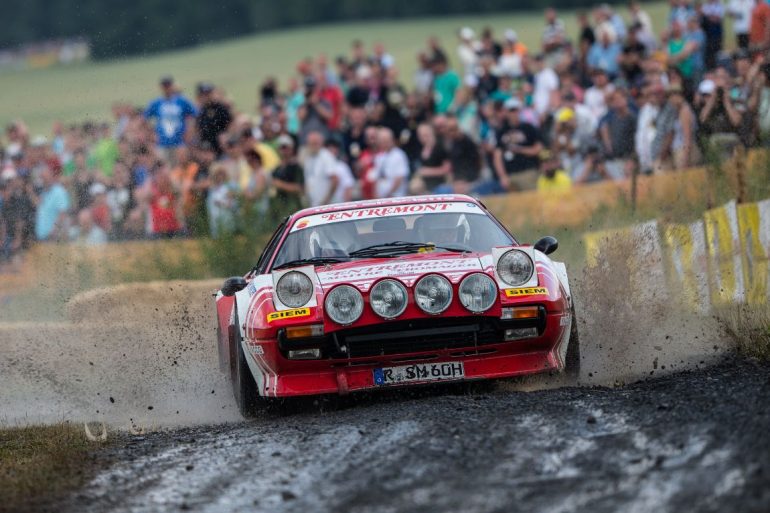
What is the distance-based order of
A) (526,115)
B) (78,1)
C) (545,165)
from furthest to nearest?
(78,1)
(526,115)
(545,165)

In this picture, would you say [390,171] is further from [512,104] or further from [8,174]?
[8,174]

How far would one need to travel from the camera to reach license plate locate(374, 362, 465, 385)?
27.1 ft

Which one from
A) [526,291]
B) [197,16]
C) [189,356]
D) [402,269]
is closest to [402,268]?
[402,269]

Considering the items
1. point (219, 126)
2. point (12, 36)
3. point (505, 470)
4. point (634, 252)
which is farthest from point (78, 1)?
point (505, 470)

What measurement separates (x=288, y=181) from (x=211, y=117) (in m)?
1.46

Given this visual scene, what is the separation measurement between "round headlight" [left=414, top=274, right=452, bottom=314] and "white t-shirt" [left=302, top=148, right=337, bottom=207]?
931 cm

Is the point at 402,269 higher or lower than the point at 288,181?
lower

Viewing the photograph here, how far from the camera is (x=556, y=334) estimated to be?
8453mm

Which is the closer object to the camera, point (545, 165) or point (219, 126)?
point (545, 165)

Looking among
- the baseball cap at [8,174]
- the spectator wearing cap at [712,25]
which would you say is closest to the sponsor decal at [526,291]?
the spectator wearing cap at [712,25]

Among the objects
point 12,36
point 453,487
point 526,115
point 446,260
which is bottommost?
point 453,487

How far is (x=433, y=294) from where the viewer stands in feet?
26.8

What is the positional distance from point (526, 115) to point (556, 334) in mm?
9898

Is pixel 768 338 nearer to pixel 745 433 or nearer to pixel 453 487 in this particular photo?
pixel 745 433
